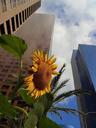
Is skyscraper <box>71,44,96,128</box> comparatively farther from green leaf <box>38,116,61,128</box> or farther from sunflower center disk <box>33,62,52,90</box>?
sunflower center disk <box>33,62,52,90</box>

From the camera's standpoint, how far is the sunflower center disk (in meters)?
3.92

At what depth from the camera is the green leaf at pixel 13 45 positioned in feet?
13.7

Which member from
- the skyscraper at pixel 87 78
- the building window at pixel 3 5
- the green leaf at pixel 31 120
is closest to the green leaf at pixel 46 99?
the green leaf at pixel 31 120

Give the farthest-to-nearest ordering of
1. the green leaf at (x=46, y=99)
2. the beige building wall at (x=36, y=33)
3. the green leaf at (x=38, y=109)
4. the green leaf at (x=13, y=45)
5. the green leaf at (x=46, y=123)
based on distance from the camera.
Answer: the beige building wall at (x=36, y=33) → the green leaf at (x=46, y=99) → the green leaf at (x=38, y=109) → the green leaf at (x=13, y=45) → the green leaf at (x=46, y=123)

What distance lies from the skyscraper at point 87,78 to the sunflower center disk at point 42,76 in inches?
3423

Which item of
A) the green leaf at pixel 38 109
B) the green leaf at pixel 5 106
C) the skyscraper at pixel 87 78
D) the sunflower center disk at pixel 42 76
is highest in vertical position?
the sunflower center disk at pixel 42 76

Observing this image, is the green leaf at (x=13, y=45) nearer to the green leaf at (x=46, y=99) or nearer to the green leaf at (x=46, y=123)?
the green leaf at (x=46, y=99)

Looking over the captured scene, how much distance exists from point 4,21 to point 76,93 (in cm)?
5669

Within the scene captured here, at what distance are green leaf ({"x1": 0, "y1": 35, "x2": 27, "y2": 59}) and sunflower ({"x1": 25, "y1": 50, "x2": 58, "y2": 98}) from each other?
0.78 feet

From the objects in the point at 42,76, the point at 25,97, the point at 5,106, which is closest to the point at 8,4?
the point at 25,97

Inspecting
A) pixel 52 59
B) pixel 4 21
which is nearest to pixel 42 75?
pixel 52 59

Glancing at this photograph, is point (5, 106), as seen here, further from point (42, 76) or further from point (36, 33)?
point (36, 33)

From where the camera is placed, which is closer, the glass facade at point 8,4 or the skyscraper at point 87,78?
the glass facade at point 8,4

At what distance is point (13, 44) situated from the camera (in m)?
4.15
